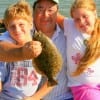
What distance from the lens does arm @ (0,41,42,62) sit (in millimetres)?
2174

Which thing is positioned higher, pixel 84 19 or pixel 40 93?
pixel 84 19

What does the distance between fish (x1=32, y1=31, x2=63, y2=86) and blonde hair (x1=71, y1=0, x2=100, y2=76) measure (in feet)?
3.14

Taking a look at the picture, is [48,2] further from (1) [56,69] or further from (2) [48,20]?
(1) [56,69]

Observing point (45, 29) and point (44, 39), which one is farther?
point (45, 29)

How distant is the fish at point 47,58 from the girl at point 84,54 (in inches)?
38.9

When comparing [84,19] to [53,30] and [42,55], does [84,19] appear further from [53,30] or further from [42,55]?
[42,55]

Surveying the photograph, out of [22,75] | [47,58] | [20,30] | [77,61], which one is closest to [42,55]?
[47,58]

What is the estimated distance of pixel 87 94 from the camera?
11.7ft

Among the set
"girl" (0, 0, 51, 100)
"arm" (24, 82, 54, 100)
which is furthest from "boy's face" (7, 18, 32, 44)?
"arm" (24, 82, 54, 100)

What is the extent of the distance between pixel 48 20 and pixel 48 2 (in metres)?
0.16

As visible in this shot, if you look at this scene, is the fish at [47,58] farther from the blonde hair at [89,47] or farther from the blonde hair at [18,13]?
the blonde hair at [89,47]

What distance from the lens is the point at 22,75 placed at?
3342 millimetres

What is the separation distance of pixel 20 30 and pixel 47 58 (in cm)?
70

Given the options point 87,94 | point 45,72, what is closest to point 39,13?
point 87,94
